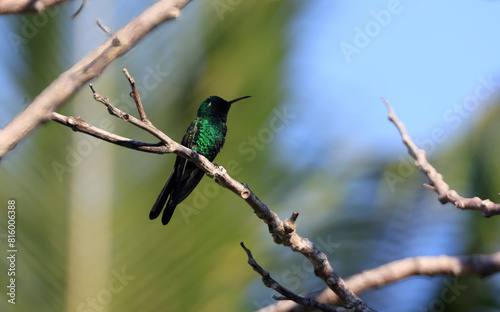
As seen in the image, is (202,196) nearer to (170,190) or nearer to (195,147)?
(170,190)

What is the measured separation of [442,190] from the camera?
263 cm

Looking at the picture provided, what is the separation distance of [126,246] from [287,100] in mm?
1291

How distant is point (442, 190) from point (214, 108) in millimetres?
2027

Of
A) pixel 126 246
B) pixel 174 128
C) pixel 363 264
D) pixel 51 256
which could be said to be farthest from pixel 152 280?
pixel 363 264

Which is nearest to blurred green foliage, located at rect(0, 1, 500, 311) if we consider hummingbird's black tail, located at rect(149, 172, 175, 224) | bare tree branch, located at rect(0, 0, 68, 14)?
hummingbird's black tail, located at rect(149, 172, 175, 224)

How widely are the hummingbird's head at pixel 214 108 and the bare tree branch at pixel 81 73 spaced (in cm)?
129

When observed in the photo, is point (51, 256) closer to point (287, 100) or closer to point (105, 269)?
point (105, 269)

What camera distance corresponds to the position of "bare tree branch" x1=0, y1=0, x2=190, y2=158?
240cm

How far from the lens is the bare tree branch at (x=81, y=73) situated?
94.5 inches

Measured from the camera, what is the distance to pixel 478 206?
2477 mm

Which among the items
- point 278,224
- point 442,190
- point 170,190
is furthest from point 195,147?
point 442,190

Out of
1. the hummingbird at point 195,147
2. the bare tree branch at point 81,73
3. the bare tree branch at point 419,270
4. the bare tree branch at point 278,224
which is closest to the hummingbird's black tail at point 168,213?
the hummingbird at point 195,147

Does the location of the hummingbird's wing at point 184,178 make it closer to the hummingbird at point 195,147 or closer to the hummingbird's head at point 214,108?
the hummingbird at point 195,147

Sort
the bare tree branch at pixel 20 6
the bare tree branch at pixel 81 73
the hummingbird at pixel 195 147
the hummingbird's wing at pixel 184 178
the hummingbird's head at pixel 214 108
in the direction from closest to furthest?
1. the bare tree branch at pixel 81 73
2. the bare tree branch at pixel 20 6
3. the hummingbird at pixel 195 147
4. the hummingbird's wing at pixel 184 178
5. the hummingbird's head at pixel 214 108
